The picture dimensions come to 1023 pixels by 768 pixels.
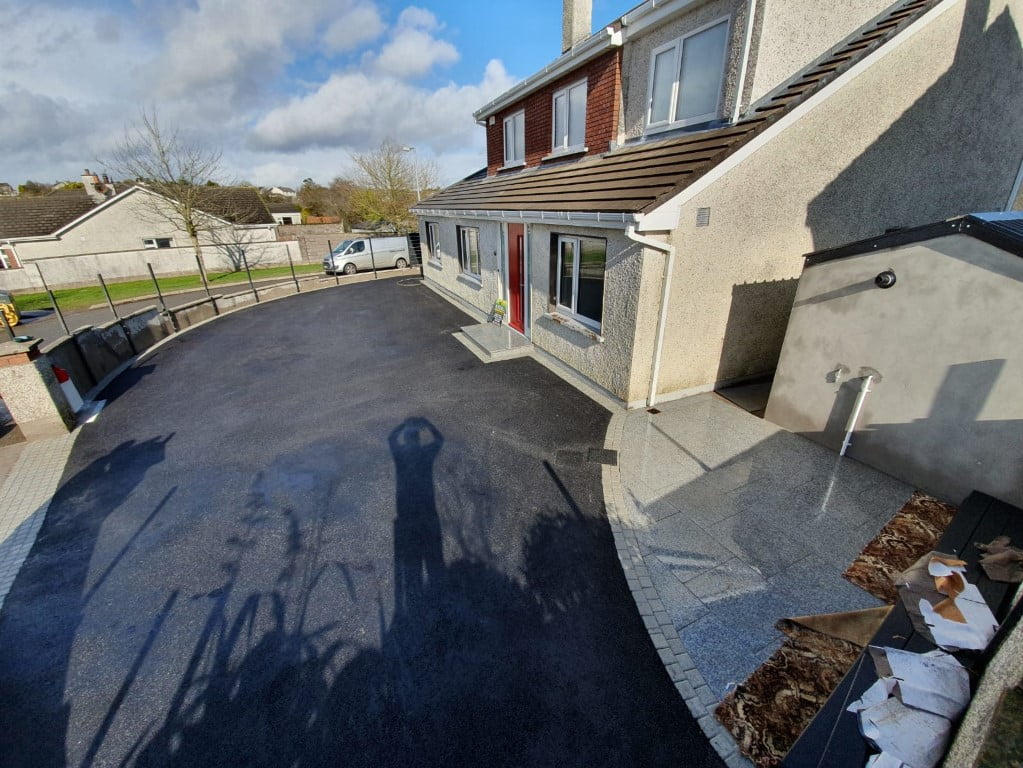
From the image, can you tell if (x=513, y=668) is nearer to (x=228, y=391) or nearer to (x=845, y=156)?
(x=228, y=391)

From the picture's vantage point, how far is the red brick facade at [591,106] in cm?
859

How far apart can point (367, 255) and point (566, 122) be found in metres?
15.1

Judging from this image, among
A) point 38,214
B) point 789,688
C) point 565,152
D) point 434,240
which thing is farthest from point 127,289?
point 789,688

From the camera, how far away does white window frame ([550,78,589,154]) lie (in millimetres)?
9695

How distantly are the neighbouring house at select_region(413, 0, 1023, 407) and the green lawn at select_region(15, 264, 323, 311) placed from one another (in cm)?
2203

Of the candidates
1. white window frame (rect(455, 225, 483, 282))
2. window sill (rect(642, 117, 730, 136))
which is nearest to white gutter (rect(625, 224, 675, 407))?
window sill (rect(642, 117, 730, 136))

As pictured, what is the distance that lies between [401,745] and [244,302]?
17630mm

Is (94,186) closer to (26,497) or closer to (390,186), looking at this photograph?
(390,186)

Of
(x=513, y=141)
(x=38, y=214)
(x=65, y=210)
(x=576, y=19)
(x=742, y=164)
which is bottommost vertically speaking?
(x=38, y=214)

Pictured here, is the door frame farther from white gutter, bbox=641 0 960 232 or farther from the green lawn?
the green lawn

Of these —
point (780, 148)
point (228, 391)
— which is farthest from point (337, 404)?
point (780, 148)

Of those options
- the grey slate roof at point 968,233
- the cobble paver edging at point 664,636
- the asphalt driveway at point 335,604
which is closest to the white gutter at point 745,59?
the grey slate roof at point 968,233

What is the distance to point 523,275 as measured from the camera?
10.1 metres

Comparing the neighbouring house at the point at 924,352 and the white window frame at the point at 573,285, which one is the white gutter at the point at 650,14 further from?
the neighbouring house at the point at 924,352
